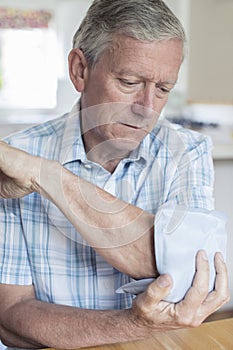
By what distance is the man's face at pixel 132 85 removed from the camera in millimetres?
1021

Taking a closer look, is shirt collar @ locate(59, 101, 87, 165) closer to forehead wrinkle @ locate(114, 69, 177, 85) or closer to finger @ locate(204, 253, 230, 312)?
forehead wrinkle @ locate(114, 69, 177, 85)

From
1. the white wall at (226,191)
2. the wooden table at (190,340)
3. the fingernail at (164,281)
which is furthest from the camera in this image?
the white wall at (226,191)

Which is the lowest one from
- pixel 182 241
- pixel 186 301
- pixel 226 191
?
pixel 226 191

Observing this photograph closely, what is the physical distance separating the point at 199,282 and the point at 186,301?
1.7 inches

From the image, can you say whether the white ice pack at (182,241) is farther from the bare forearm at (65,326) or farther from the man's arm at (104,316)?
the bare forearm at (65,326)

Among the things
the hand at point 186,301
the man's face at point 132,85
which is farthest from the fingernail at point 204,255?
the man's face at point 132,85

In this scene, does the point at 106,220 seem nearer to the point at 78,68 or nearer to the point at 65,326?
the point at 65,326

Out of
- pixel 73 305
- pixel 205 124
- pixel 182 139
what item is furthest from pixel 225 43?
pixel 73 305

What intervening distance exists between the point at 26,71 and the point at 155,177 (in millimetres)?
3924

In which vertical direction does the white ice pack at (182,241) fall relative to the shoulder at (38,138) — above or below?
below

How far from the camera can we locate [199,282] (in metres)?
0.86

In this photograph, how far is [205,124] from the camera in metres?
3.72

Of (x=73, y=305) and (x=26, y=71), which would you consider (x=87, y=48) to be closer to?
(x=73, y=305)

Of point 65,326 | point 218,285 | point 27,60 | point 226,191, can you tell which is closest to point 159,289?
point 218,285
